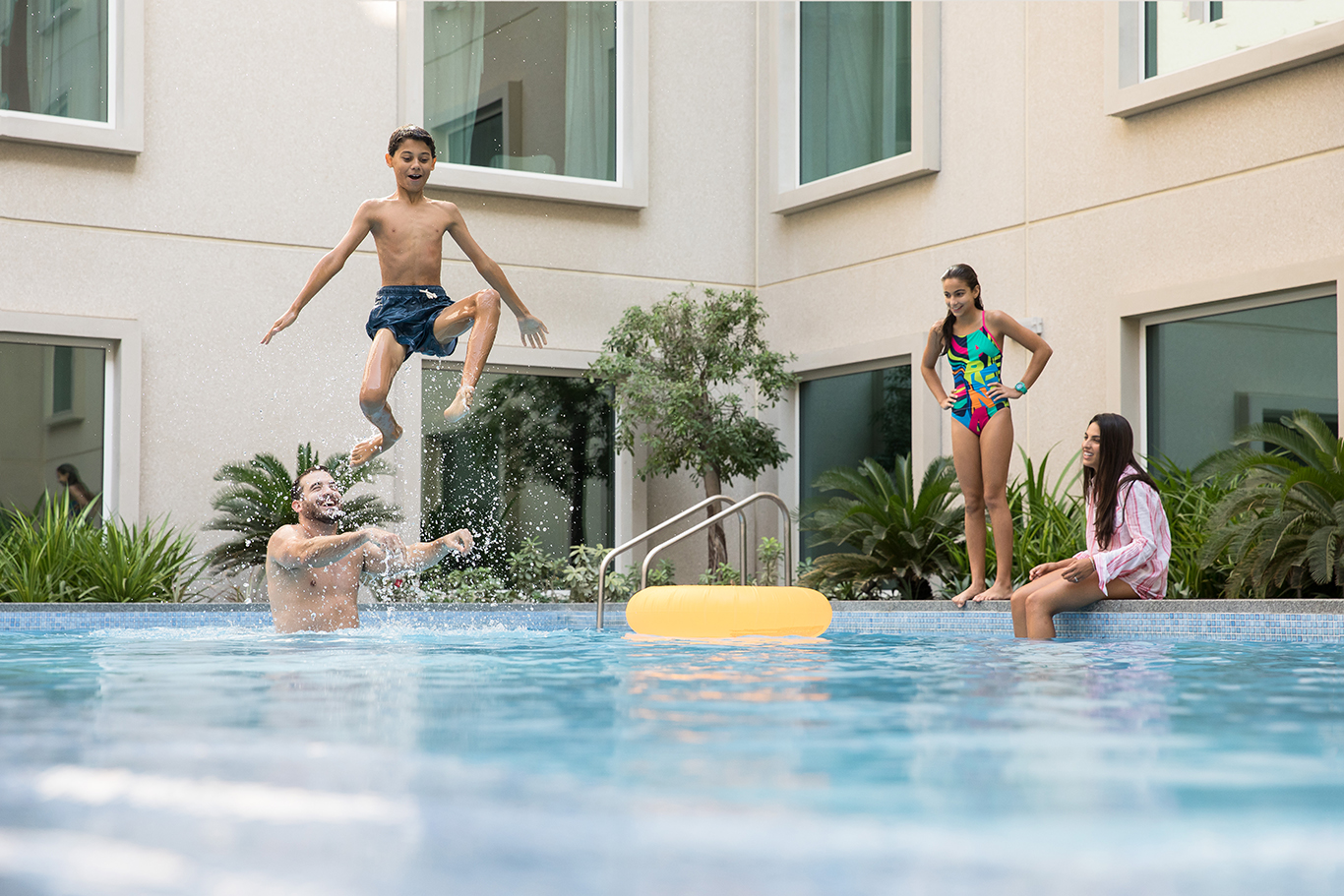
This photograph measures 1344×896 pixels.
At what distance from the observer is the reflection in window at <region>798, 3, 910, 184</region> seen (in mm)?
13391

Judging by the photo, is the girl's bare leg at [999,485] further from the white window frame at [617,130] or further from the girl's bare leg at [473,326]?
the white window frame at [617,130]

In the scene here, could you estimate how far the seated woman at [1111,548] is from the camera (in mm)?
7195

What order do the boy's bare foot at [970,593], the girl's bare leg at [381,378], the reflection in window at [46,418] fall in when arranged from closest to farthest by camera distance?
the girl's bare leg at [381,378], the boy's bare foot at [970,593], the reflection in window at [46,418]

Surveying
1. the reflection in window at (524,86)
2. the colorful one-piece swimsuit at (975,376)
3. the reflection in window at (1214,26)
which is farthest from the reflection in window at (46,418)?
the reflection in window at (1214,26)

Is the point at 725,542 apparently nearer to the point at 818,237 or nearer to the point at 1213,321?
the point at 818,237

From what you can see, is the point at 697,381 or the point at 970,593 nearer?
the point at 970,593

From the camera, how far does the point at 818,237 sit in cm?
1417

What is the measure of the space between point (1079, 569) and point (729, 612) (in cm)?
173

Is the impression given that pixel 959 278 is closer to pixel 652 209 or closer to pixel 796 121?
pixel 652 209

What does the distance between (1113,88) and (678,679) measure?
7944mm

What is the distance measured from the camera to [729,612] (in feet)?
24.3

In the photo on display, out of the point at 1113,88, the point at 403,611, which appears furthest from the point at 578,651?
the point at 1113,88

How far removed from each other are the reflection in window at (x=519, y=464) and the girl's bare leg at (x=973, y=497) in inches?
233

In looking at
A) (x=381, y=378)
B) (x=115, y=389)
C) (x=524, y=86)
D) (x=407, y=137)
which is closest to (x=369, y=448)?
(x=381, y=378)
